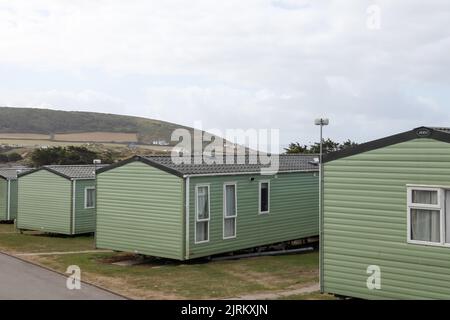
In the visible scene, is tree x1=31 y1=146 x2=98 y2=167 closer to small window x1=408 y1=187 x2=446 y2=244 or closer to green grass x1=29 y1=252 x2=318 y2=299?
green grass x1=29 y1=252 x2=318 y2=299

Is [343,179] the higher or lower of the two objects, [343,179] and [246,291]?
the higher

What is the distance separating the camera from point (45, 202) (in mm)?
24281

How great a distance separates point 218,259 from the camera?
17.4 m

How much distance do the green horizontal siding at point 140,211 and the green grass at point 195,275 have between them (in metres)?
0.57

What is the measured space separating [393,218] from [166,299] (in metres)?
4.82

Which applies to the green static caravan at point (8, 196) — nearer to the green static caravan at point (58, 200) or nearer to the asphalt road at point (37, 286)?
the green static caravan at point (58, 200)

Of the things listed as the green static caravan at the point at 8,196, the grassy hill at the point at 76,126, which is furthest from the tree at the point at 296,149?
the grassy hill at the point at 76,126

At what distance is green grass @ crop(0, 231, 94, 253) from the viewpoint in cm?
2033

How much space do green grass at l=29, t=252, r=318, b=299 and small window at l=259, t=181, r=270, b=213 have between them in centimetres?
167

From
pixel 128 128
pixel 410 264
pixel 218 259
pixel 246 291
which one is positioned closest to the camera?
pixel 410 264

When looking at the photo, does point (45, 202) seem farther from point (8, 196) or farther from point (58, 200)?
point (8, 196)

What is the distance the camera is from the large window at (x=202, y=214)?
54.1 feet
